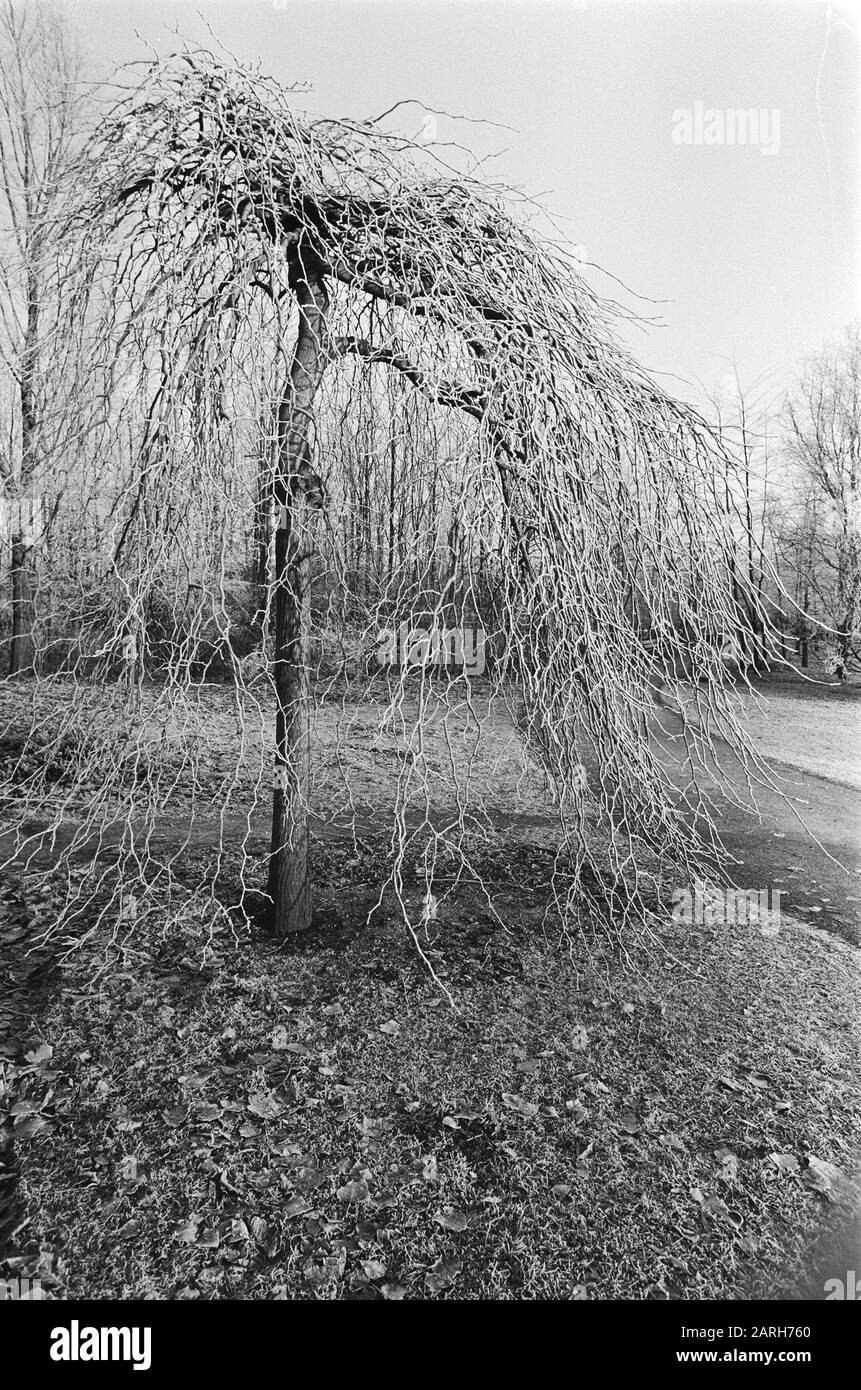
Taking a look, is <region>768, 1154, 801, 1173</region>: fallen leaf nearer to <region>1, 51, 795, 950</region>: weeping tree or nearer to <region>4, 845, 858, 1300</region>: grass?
<region>4, 845, 858, 1300</region>: grass

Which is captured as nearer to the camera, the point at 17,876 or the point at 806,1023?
the point at 806,1023

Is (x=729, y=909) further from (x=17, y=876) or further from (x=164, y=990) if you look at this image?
(x=17, y=876)

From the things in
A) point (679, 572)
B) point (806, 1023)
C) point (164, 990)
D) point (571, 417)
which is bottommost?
point (806, 1023)

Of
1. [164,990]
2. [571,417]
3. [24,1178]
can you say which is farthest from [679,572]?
[24,1178]

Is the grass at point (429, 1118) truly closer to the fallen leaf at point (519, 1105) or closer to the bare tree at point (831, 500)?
the fallen leaf at point (519, 1105)

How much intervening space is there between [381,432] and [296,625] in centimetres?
82

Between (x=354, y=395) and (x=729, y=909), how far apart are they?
10.4 feet

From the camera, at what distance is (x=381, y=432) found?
2.66 m

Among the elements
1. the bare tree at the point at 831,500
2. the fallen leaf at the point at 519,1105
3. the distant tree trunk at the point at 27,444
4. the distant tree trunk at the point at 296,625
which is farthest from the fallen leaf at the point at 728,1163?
the bare tree at the point at 831,500

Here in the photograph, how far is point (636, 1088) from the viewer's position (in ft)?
7.47

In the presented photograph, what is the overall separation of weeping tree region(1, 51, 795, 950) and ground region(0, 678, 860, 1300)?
2.01 ft

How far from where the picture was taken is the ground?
1.67m

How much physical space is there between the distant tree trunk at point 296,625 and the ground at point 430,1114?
298 mm

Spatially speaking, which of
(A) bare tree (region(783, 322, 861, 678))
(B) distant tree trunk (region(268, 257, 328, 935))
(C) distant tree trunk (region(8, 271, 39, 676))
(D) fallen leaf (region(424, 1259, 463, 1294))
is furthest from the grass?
(A) bare tree (region(783, 322, 861, 678))
